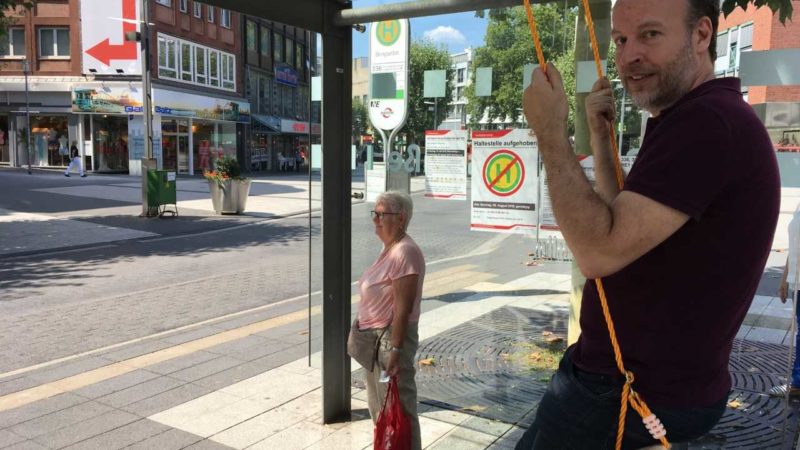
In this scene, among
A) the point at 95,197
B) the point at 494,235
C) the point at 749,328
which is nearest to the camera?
the point at 494,235

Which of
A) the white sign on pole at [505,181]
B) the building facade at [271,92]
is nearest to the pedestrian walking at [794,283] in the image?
the white sign on pole at [505,181]

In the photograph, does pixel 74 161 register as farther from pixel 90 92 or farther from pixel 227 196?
pixel 227 196

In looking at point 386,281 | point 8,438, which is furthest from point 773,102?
point 8,438

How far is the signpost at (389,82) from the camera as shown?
4434 millimetres

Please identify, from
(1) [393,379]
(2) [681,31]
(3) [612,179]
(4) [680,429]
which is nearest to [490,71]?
(1) [393,379]

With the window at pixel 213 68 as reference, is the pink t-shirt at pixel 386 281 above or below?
below

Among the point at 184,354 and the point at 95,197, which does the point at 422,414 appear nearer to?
the point at 184,354

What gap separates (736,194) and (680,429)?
1.89ft

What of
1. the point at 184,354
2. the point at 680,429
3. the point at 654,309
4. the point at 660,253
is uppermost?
the point at 660,253

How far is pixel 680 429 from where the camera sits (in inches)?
57.2

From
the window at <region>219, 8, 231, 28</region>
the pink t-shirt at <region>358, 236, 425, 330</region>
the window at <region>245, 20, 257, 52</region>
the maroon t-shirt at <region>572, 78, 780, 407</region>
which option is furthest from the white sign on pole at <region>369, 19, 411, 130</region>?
the window at <region>245, 20, 257, 52</region>

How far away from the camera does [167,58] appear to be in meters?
31.3

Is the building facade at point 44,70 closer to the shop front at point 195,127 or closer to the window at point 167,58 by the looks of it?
the window at point 167,58

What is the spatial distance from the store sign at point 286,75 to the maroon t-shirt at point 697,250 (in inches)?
1678
